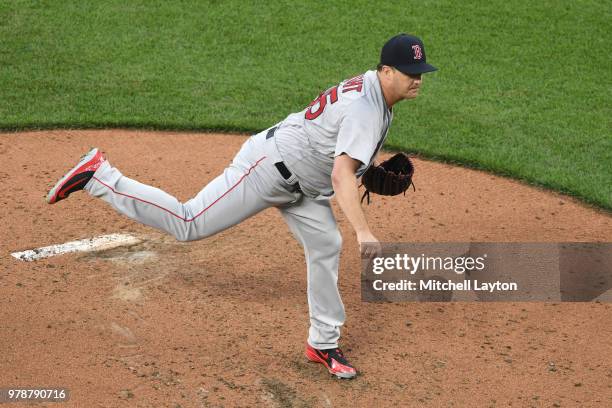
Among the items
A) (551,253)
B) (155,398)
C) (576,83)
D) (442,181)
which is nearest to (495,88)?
(576,83)

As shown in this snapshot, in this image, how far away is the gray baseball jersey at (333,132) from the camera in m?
4.71

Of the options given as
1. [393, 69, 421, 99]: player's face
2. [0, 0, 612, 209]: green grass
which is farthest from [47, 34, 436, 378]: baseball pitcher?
[0, 0, 612, 209]: green grass

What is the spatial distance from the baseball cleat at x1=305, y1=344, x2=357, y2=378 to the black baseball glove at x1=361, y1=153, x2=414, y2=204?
85 cm

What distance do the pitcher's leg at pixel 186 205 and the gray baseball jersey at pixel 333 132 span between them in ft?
0.81

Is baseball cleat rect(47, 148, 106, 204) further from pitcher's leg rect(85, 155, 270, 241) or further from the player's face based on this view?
the player's face

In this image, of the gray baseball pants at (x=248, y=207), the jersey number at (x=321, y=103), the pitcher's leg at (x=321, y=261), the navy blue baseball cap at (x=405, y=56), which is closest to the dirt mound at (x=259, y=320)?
the pitcher's leg at (x=321, y=261)

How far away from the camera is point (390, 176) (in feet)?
17.3

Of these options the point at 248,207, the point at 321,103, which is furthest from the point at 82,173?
the point at 321,103

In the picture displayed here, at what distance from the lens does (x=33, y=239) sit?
6.60 metres

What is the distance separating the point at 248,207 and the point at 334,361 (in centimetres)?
93

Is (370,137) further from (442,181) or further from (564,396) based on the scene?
(442,181)

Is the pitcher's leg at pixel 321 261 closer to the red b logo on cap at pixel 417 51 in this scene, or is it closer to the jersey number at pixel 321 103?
the jersey number at pixel 321 103

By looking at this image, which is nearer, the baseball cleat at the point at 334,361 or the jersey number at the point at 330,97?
the jersey number at the point at 330,97

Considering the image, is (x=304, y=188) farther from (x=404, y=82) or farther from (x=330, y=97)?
(x=404, y=82)
